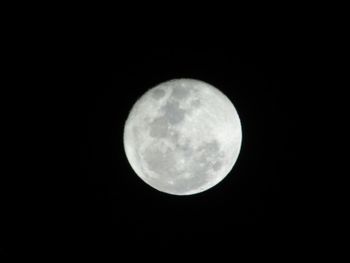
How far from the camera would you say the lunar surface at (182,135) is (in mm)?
4715

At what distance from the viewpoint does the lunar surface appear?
4715 millimetres

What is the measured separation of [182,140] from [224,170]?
0.71 m

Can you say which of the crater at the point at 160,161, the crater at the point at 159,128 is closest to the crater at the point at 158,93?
the crater at the point at 159,128

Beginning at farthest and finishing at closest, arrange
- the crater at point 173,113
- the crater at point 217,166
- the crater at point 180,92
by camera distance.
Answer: the crater at point 217,166 < the crater at point 180,92 < the crater at point 173,113

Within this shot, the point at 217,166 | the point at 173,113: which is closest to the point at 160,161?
the point at 173,113

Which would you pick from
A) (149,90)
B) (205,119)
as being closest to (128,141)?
(149,90)

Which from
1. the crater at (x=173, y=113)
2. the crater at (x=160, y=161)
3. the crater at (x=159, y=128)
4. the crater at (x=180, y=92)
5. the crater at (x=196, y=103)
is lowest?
the crater at (x=160, y=161)

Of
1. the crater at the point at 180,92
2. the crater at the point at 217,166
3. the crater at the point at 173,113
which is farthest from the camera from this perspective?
the crater at the point at 217,166

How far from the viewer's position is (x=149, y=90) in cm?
504

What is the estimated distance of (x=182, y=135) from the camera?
185 inches

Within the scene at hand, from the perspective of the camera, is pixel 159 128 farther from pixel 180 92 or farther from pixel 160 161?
pixel 180 92

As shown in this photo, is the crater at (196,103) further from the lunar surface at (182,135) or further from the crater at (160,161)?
the crater at (160,161)

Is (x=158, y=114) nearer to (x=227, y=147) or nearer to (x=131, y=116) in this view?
(x=131, y=116)

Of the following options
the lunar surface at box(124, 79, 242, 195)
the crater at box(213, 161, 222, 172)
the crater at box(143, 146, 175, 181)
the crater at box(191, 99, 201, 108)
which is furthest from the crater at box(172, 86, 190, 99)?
the crater at box(213, 161, 222, 172)
